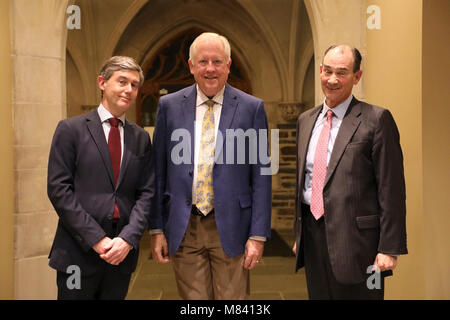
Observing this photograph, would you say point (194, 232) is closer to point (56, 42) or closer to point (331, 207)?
point (331, 207)

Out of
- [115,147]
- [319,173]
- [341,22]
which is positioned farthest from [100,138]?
[341,22]

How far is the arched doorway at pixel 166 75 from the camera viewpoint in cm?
766

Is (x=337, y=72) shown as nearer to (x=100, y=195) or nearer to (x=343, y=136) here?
(x=343, y=136)

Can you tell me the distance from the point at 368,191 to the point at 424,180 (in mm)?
640

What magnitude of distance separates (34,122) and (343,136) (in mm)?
2092

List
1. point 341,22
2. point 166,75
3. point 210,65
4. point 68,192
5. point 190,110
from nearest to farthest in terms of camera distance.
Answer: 1. point 68,192
2. point 210,65
3. point 190,110
4. point 341,22
5. point 166,75

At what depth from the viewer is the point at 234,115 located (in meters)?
1.96

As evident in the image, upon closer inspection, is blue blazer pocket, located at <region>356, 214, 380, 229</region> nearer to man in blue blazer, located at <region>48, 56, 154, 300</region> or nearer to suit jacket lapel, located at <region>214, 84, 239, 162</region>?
suit jacket lapel, located at <region>214, 84, 239, 162</region>

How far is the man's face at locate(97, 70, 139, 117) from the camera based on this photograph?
1.87 m

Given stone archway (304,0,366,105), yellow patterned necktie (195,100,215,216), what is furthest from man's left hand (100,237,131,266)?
stone archway (304,0,366,105)

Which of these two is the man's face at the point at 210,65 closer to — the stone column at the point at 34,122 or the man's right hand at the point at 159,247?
the man's right hand at the point at 159,247

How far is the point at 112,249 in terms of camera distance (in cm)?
180

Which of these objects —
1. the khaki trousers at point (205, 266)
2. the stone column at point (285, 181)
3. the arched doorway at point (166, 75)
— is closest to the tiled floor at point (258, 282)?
the stone column at point (285, 181)

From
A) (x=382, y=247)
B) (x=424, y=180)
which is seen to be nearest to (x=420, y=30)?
(x=424, y=180)
